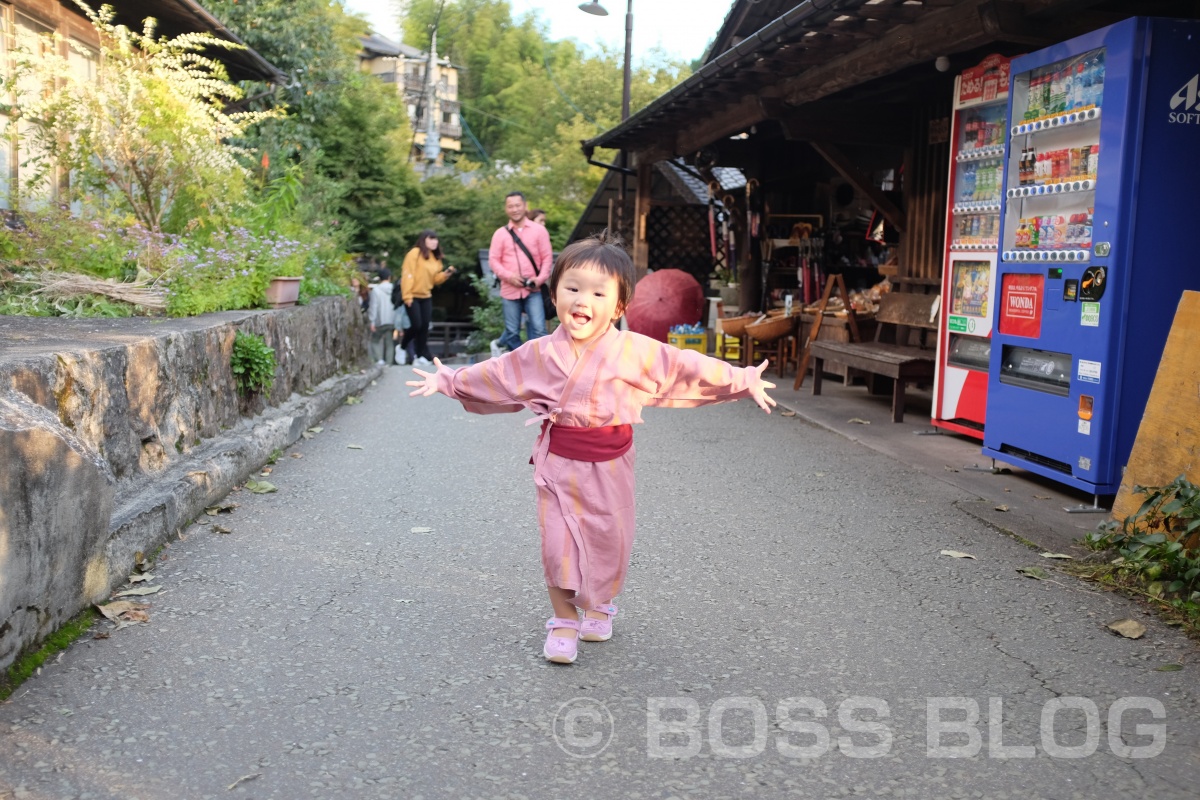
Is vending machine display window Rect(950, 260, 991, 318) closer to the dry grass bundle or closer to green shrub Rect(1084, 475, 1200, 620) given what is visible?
green shrub Rect(1084, 475, 1200, 620)

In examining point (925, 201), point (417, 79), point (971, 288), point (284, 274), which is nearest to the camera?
point (971, 288)

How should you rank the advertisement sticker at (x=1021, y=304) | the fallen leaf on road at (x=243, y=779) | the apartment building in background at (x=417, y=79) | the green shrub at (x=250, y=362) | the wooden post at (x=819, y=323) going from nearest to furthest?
the fallen leaf on road at (x=243, y=779), the advertisement sticker at (x=1021, y=304), the green shrub at (x=250, y=362), the wooden post at (x=819, y=323), the apartment building in background at (x=417, y=79)

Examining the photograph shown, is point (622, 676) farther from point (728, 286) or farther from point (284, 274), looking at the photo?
point (728, 286)

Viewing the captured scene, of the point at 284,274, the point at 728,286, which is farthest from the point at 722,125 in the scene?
the point at 284,274

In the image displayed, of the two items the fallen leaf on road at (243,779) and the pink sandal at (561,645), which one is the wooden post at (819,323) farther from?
the fallen leaf on road at (243,779)

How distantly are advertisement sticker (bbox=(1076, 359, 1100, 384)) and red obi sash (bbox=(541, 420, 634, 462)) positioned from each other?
132 inches

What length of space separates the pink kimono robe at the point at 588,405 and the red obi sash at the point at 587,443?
21 millimetres

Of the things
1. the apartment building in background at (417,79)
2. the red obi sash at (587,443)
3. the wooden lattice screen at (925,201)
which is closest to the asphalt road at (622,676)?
the red obi sash at (587,443)

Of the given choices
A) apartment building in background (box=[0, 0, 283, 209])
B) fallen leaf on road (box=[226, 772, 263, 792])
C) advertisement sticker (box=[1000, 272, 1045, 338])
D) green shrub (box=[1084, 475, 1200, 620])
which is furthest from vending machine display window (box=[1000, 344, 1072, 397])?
apartment building in background (box=[0, 0, 283, 209])

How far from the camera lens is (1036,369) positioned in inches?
258

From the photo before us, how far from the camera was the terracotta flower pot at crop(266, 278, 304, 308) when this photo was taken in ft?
28.6

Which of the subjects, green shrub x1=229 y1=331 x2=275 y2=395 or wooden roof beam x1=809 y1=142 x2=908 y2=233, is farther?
wooden roof beam x1=809 y1=142 x2=908 y2=233

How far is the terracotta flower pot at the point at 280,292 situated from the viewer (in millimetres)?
8727

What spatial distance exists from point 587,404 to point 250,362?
4.08 meters
